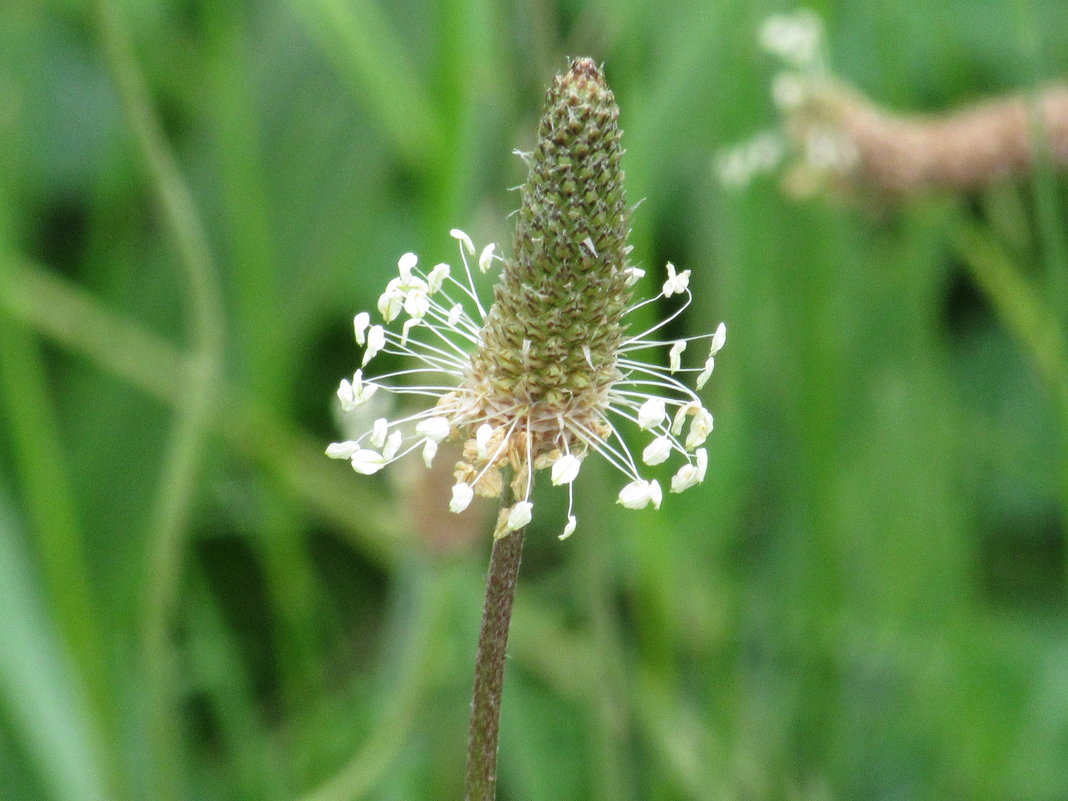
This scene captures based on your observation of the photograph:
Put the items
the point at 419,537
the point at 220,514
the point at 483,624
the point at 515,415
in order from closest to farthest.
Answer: the point at 483,624 → the point at 515,415 → the point at 419,537 → the point at 220,514

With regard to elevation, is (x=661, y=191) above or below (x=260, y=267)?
above

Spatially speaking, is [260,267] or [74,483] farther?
[74,483]

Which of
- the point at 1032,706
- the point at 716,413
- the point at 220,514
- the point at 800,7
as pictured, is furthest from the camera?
the point at 220,514

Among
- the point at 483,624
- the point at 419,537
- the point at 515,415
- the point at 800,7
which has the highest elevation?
the point at 800,7

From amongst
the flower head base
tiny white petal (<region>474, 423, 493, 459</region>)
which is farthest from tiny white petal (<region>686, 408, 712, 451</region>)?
tiny white petal (<region>474, 423, 493, 459</region>)

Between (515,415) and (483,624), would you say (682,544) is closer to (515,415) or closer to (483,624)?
(515,415)

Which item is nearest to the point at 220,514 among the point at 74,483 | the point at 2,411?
the point at 74,483

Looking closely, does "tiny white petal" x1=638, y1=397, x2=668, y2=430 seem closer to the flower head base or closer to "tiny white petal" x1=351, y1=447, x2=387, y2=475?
the flower head base
